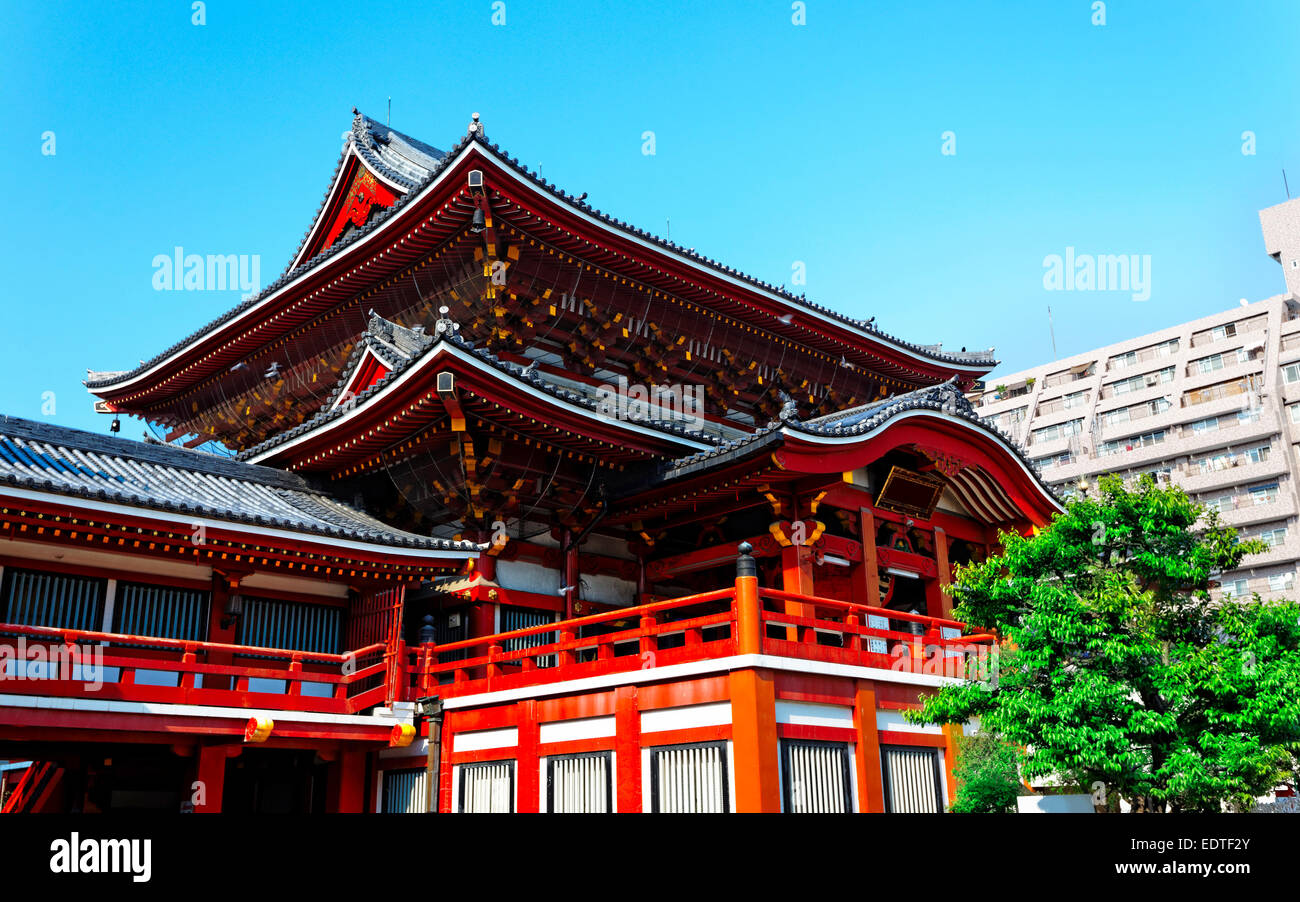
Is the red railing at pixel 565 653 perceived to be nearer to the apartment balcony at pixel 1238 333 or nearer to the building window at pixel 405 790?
the building window at pixel 405 790

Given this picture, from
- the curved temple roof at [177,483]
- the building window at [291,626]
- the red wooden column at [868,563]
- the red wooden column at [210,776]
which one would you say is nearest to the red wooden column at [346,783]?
the building window at [291,626]

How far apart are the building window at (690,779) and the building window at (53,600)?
867 cm

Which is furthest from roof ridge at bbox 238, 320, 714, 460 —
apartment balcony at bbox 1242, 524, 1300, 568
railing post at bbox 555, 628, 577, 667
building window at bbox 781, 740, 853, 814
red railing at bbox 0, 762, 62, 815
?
apartment balcony at bbox 1242, 524, 1300, 568

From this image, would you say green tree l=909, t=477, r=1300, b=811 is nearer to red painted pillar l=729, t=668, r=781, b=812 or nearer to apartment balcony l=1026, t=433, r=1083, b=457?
red painted pillar l=729, t=668, r=781, b=812

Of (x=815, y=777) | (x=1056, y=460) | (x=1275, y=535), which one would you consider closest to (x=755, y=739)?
(x=815, y=777)

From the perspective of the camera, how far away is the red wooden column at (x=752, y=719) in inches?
528

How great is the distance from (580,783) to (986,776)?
586cm

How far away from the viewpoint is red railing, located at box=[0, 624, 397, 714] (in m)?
13.9

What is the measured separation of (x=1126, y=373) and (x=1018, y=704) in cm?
6343

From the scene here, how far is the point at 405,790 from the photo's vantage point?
16.9 m

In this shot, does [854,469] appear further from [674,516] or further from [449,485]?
[449,485]

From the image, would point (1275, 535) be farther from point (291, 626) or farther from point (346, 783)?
point (291, 626)
